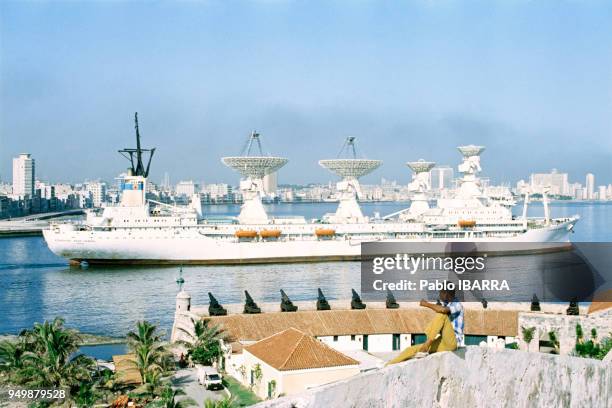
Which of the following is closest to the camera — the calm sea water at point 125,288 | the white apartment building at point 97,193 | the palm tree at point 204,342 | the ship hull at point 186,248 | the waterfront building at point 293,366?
the waterfront building at point 293,366

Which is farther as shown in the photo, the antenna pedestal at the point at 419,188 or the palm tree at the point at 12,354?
the antenna pedestal at the point at 419,188

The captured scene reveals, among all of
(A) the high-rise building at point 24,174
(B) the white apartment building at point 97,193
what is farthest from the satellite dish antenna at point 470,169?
(B) the white apartment building at point 97,193

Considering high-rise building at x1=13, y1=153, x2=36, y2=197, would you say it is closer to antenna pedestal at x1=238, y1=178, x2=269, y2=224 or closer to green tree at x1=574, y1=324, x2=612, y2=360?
antenna pedestal at x1=238, y1=178, x2=269, y2=224

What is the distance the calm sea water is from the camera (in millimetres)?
26297

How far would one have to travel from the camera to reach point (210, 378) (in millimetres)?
15555

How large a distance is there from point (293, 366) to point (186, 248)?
102 ft

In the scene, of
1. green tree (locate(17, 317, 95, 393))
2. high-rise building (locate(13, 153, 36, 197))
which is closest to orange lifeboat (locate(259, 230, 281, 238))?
green tree (locate(17, 317, 95, 393))

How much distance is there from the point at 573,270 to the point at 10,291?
29919mm

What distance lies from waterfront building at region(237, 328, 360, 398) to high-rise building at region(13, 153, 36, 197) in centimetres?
14398

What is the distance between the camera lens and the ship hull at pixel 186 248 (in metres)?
43.4

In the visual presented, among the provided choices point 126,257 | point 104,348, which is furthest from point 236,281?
point 104,348

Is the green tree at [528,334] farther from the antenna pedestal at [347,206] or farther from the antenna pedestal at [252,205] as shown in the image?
the antenna pedestal at [347,206]

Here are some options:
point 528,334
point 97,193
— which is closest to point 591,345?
point 528,334

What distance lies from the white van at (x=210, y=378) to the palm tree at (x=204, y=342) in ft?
2.82
